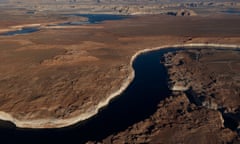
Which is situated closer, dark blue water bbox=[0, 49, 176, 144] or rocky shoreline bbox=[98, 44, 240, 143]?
rocky shoreline bbox=[98, 44, 240, 143]

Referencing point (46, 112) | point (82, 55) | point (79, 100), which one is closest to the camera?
point (46, 112)

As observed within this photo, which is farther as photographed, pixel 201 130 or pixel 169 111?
pixel 169 111

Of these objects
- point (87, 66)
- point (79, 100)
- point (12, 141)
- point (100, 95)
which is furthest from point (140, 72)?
point (12, 141)

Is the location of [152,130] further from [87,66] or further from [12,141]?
[87,66]

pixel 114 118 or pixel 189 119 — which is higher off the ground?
pixel 189 119

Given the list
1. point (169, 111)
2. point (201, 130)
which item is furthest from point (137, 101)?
point (201, 130)

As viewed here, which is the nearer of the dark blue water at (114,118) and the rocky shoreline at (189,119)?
the rocky shoreline at (189,119)

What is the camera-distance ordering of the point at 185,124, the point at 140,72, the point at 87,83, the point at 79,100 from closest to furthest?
the point at 185,124 → the point at 79,100 → the point at 87,83 → the point at 140,72

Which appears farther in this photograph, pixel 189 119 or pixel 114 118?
pixel 114 118
